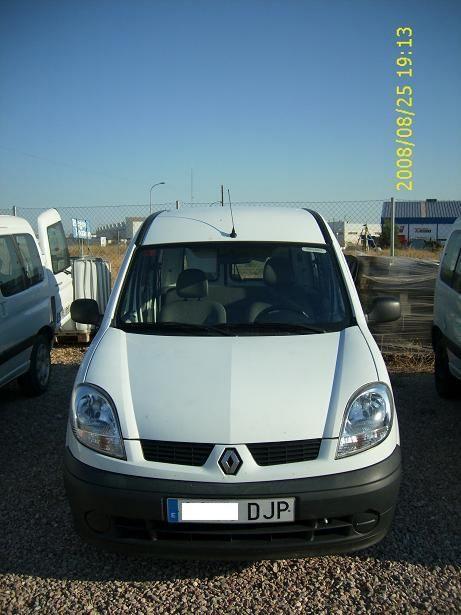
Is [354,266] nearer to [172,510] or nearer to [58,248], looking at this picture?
[58,248]

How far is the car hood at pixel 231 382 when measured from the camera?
2.59m

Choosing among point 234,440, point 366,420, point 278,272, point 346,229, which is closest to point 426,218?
point 346,229

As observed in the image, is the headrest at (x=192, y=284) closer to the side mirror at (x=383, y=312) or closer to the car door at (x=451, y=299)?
the side mirror at (x=383, y=312)

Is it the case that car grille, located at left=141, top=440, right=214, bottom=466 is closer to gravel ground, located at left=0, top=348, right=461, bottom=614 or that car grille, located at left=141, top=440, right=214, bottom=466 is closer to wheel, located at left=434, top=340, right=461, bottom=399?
gravel ground, located at left=0, top=348, right=461, bottom=614

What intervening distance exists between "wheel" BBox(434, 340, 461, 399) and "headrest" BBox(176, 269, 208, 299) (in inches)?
114

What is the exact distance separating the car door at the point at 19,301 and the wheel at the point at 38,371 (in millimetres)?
152

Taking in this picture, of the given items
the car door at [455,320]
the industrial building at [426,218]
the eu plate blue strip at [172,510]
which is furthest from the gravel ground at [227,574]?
the industrial building at [426,218]

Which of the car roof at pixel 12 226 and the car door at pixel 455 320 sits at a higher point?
the car roof at pixel 12 226

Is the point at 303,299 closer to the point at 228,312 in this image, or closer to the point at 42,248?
the point at 228,312

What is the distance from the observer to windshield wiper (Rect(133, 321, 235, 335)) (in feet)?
10.9

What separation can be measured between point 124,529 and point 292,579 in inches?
34.6

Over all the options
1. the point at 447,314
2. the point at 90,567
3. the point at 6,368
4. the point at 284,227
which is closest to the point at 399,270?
the point at 447,314

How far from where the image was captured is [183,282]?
12.5ft

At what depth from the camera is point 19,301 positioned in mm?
5418
